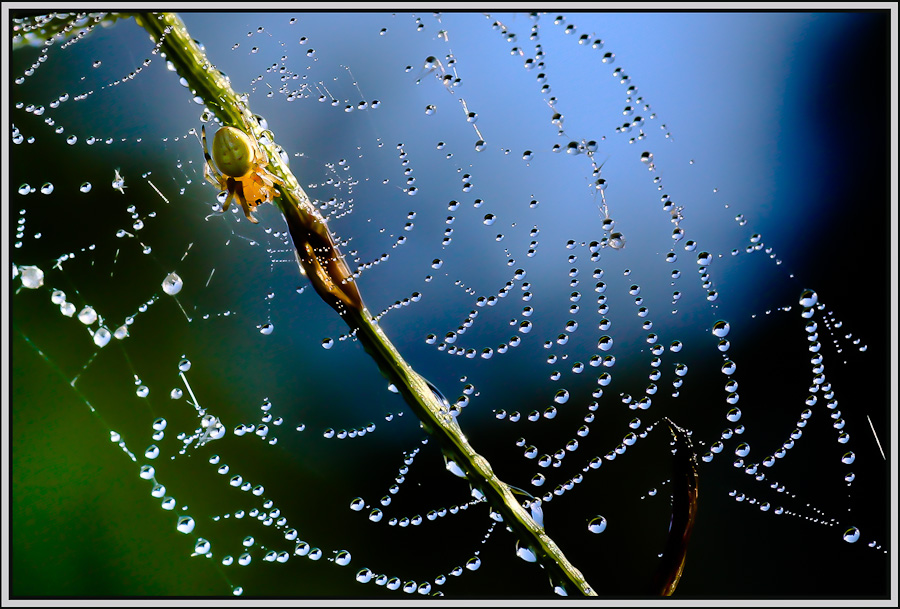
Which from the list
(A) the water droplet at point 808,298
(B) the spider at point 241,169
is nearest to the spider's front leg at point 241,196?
(B) the spider at point 241,169

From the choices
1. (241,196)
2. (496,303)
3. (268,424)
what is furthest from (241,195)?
(268,424)


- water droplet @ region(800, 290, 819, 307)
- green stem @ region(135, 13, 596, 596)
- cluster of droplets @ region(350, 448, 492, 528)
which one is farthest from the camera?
cluster of droplets @ region(350, 448, 492, 528)

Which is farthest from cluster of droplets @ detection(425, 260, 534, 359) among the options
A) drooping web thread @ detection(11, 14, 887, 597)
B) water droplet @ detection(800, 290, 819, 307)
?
water droplet @ detection(800, 290, 819, 307)

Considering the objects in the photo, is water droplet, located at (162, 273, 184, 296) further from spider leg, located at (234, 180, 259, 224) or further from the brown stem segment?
the brown stem segment

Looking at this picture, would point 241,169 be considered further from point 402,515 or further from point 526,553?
point 402,515

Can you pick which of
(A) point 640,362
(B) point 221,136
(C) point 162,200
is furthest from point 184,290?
(A) point 640,362

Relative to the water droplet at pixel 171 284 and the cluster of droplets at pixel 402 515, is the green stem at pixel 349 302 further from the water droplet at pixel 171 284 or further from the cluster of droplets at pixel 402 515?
the cluster of droplets at pixel 402 515

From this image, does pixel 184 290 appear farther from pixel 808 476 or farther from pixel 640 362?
pixel 808 476
